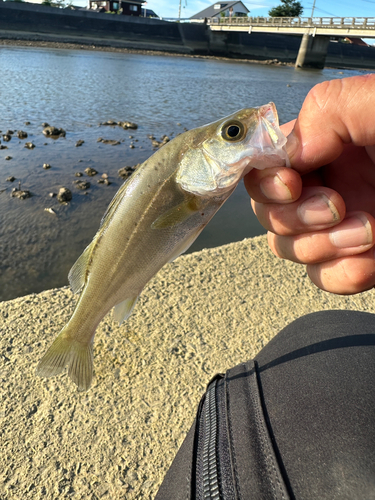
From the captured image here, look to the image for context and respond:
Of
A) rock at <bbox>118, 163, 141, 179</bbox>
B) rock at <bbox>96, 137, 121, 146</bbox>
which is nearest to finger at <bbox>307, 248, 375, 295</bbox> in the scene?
rock at <bbox>118, 163, 141, 179</bbox>

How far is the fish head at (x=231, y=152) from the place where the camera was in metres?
1.55

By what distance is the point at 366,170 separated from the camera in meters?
2.03

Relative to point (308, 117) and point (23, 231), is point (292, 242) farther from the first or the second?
point (23, 231)

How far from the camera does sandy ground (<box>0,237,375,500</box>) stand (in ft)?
6.68

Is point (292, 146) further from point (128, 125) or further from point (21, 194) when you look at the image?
point (128, 125)

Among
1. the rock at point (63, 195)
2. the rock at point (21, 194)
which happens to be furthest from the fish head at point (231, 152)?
the rock at point (21, 194)

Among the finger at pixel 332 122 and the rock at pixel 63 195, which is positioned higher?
the finger at pixel 332 122

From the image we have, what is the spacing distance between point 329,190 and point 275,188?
0.95ft

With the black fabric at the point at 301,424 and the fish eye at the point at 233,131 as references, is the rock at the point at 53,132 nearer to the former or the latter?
the fish eye at the point at 233,131

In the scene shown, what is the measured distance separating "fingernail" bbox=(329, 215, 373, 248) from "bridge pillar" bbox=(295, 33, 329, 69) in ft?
195

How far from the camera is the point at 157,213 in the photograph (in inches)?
64.5

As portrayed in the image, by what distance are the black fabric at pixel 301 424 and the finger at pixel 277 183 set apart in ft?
2.60

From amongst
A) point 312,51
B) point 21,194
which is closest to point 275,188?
point 21,194

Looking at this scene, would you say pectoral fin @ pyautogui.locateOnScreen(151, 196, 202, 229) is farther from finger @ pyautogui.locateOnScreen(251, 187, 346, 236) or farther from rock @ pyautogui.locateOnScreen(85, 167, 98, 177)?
rock @ pyautogui.locateOnScreen(85, 167, 98, 177)
